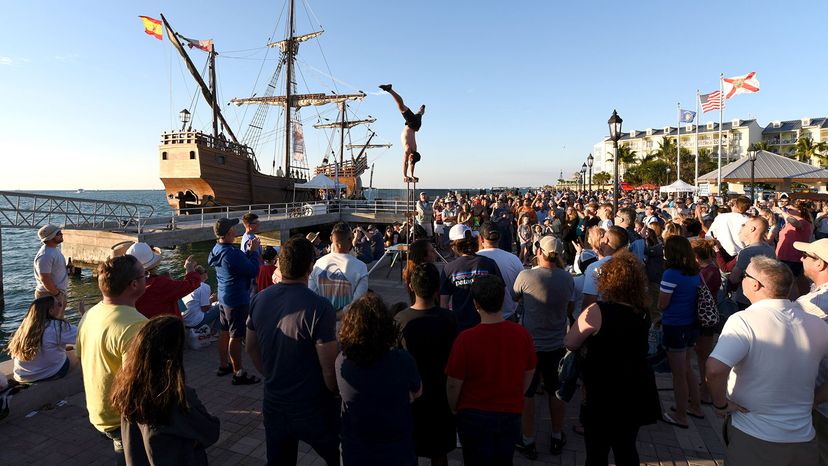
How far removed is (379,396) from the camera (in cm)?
228

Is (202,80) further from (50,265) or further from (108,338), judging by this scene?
(108,338)

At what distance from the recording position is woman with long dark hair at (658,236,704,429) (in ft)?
12.4

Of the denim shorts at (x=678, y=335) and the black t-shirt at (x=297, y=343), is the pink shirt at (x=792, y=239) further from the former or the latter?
the black t-shirt at (x=297, y=343)

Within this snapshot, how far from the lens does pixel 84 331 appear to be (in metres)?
2.45

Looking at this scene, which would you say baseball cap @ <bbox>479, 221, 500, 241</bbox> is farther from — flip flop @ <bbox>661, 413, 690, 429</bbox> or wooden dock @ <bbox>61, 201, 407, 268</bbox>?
wooden dock @ <bbox>61, 201, 407, 268</bbox>

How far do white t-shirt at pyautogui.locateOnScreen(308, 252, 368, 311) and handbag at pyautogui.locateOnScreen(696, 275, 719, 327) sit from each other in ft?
10.7

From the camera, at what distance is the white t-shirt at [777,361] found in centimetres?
217

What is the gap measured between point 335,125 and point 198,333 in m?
48.8

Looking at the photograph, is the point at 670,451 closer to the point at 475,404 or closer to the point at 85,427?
the point at 475,404

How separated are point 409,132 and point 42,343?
4627mm

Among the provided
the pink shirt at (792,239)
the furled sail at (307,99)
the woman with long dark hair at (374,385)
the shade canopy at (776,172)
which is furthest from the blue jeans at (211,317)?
the furled sail at (307,99)

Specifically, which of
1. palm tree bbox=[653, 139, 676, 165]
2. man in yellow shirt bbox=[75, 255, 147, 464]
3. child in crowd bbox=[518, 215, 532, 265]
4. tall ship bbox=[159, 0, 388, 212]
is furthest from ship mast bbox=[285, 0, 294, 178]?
palm tree bbox=[653, 139, 676, 165]

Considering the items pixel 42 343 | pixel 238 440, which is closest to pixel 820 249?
pixel 238 440

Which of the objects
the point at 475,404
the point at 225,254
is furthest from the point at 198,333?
the point at 475,404
